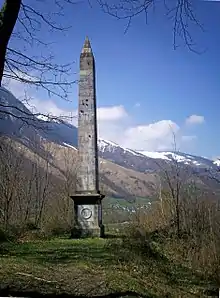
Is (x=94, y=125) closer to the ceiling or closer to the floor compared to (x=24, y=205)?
closer to the ceiling

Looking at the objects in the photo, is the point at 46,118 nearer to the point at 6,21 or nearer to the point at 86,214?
the point at 6,21

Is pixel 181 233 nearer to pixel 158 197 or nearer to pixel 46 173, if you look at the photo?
pixel 158 197

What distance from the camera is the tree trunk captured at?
4621 mm

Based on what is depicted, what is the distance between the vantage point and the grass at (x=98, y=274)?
5.95 metres

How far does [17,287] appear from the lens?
18.3 ft

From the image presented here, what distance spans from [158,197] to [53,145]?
46.2 ft

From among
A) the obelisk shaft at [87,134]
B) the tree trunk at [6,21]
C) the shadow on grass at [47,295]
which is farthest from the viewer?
the obelisk shaft at [87,134]

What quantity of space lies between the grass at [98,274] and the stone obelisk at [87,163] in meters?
4.78

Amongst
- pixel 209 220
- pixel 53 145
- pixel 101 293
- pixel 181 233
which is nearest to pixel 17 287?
pixel 101 293

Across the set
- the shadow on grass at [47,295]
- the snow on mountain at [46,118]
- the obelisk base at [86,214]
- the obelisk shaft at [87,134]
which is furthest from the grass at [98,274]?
the obelisk shaft at [87,134]

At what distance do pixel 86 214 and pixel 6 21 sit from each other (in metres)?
11.3

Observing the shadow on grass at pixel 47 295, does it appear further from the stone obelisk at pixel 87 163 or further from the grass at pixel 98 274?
Result: the stone obelisk at pixel 87 163

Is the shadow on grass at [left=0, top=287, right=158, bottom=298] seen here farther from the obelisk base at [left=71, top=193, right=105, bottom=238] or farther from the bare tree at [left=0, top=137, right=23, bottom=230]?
the bare tree at [left=0, top=137, right=23, bottom=230]

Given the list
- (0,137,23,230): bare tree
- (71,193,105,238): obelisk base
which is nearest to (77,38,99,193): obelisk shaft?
(71,193,105,238): obelisk base
